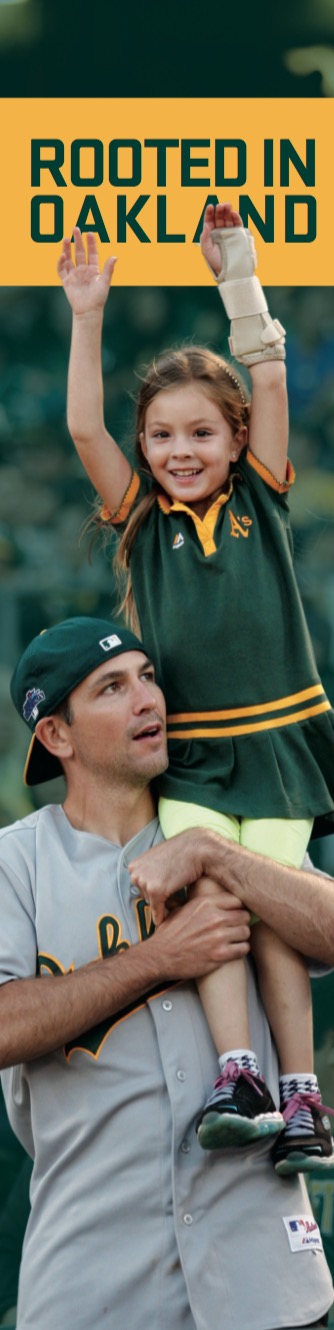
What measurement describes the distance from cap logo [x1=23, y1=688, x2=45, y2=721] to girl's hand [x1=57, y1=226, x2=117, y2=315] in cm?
61

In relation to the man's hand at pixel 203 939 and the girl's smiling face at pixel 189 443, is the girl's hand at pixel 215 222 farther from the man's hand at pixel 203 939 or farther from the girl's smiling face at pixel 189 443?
the man's hand at pixel 203 939

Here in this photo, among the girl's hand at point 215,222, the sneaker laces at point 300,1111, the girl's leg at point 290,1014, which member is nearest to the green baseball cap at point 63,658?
the girl's leg at point 290,1014

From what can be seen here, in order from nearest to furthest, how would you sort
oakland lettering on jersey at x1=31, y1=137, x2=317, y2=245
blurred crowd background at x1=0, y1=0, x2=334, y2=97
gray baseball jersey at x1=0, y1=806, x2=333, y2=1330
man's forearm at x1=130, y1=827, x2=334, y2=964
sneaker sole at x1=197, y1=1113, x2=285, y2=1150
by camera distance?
sneaker sole at x1=197, y1=1113, x2=285, y2=1150 → gray baseball jersey at x1=0, y1=806, x2=333, y2=1330 → man's forearm at x1=130, y1=827, x2=334, y2=964 → blurred crowd background at x1=0, y1=0, x2=334, y2=97 → oakland lettering on jersey at x1=31, y1=137, x2=317, y2=245

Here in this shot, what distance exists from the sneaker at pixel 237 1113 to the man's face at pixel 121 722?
482 millimetres

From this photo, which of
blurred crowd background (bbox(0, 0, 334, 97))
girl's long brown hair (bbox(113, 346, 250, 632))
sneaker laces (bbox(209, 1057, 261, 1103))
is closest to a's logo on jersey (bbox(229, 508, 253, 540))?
girl's long brown hair (bbox(113, 346, 250, 632))

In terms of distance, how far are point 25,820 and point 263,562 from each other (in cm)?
57

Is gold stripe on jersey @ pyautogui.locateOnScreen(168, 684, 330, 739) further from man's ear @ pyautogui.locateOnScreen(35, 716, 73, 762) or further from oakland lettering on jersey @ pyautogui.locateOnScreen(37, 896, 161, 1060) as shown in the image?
oakland lettering on jersey @ pyautogui.locateOnScreen(37, 896, 161, 1060)

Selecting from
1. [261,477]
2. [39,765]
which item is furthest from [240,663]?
[39,765]

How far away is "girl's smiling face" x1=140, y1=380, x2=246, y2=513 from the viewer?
107 inches

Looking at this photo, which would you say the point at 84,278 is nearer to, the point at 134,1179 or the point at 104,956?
the point at 104,956

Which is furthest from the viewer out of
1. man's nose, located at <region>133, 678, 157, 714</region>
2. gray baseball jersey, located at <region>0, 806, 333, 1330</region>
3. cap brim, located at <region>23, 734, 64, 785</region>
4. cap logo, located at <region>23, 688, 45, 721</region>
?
cap brim, located at <region>23, 734, 64, 785</region>

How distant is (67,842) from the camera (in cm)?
277

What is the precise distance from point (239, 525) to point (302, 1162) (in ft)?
3.20

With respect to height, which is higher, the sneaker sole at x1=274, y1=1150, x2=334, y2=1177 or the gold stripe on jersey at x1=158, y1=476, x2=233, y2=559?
the gold stripe on jersey at x1=158, y1=476, x2=233, y2=559
